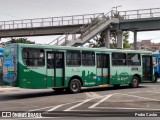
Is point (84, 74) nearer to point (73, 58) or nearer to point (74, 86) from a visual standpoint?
point (74, 86)

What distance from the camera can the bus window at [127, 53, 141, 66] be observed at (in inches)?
966

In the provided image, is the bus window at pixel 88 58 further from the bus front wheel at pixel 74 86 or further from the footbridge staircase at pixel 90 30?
the footbridge staircase at pixel 90 30

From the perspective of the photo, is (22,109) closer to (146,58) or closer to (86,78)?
(86,78)

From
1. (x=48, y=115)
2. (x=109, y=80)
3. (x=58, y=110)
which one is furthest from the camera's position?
(x=109, y=80)

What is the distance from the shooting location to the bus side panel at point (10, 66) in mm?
17797

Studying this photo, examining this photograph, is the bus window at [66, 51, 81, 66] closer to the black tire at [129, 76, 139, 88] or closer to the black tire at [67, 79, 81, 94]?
the black tire at [67, 79, 81, 94]

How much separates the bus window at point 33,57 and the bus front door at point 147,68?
9999 mm

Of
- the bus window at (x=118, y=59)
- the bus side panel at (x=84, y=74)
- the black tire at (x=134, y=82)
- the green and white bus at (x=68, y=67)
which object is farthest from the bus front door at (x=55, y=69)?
the black tire at (x=134, y=82)

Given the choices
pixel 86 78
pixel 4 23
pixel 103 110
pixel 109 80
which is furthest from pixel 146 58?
pixel 4 23

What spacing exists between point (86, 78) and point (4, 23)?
41.2 metres

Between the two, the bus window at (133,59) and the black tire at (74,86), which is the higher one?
the bus window at (133,59)

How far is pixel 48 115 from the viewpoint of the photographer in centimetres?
1173

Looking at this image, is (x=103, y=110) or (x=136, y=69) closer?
(x=103, y=110)

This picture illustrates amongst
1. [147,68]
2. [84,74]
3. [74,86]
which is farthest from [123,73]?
[74,86]
